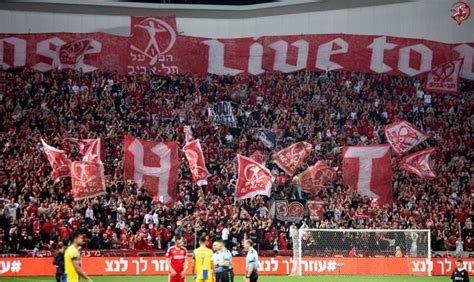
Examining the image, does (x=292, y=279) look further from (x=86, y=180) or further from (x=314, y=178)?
(x=86, y=180)

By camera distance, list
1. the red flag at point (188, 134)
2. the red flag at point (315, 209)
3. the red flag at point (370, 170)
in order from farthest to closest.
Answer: the red flag at point (370, 170) < the red flag at point (188, 134) < the red flag at point (315, 209)

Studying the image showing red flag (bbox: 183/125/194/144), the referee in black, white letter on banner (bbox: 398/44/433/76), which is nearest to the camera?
the referee in black

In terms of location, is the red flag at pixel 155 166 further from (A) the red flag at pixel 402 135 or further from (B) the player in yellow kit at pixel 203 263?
(B) the player in yellow kit at pixel 203 263

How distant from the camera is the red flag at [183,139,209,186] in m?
47.0

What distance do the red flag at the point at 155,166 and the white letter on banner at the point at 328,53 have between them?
1520cm

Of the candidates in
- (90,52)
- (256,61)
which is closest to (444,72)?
(256,61)

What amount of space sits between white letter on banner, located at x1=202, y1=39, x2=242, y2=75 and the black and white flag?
13.8 feet

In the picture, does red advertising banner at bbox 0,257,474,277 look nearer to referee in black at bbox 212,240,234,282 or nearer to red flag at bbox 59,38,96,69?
referee in black at bbox 212,240,234,282

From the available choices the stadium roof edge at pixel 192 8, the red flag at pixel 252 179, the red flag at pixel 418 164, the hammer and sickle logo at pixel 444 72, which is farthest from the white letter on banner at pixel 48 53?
the hammer and sickle logo at pixel 444 72

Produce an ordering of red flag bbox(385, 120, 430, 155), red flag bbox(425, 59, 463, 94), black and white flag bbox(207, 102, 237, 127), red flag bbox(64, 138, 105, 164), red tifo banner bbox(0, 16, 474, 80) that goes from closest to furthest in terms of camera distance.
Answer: red flag bbox(64, 138, 105, 164) < red flag bbox(385, 120, 430, 155) < black and white flag bbox(207, 102, 237, 127) < red flag bbox(425, 59, 463, 94) < red tifo banner bbox(0, 16, 474, 80)

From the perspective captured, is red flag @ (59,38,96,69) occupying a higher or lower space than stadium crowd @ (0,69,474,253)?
higher

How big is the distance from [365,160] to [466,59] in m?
12.2

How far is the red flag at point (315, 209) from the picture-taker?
4741 cm

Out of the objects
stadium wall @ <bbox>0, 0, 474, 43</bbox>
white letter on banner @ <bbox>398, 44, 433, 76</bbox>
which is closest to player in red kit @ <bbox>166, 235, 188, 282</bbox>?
stadium wall @ <bbox>0, 0, 474, 43</bbox>
